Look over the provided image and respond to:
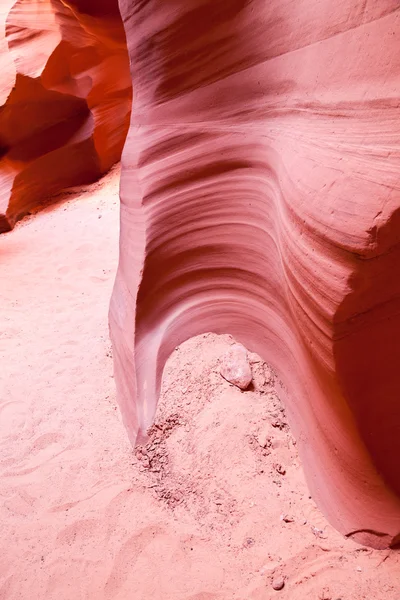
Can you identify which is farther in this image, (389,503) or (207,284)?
(207,284)

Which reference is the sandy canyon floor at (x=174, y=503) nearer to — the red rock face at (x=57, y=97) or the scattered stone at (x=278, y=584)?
the scattered stone at (x=278, y=584)

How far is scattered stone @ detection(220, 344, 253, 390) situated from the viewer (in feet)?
6.38

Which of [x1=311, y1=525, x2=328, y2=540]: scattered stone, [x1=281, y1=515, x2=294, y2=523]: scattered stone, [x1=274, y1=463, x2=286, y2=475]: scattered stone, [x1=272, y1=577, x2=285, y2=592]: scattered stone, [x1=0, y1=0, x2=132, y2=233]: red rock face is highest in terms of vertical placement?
[x1=0, y1=0, x2=132, y2=233]: red rock face

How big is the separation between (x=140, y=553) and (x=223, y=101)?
1.74 meters

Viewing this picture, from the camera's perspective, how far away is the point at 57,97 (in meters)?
6.48

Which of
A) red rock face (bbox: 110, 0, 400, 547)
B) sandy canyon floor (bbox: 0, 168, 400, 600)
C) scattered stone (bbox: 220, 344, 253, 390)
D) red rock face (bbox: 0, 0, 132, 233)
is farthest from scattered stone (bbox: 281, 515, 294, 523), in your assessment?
red rock face (bbox: 0, 0, 132, 233)

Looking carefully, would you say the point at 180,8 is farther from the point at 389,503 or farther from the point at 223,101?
the point at 389,503

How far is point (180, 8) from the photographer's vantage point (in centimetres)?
201

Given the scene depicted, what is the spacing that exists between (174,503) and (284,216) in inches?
43.3

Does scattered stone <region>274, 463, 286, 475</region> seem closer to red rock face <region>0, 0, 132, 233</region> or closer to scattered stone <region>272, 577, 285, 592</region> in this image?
scattered stone <region>272, 577, 285, 592</region>

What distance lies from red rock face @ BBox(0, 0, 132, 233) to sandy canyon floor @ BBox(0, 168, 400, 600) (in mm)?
4769

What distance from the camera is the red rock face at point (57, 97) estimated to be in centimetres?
612

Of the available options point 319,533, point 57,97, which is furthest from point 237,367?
point 57,97

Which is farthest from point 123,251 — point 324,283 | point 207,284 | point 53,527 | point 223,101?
point 324,283
